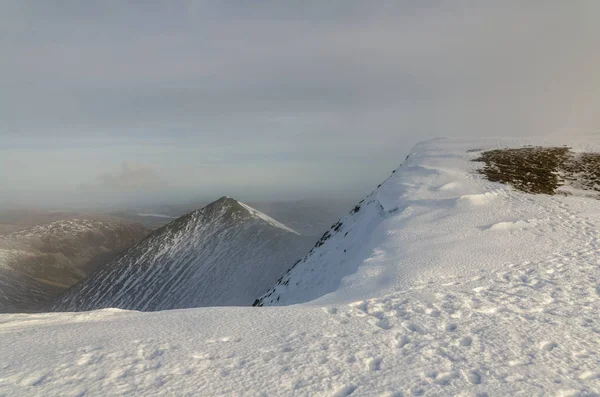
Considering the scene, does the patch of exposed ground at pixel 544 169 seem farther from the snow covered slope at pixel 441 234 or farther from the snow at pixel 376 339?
the snow at pixel 376 339

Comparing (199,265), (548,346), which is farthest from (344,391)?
(199,265)

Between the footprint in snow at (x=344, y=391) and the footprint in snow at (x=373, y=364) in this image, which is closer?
the footprint in snow at (x=344, y=391)

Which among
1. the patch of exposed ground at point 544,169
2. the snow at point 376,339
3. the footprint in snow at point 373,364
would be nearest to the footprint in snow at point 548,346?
the snow at point 376,339

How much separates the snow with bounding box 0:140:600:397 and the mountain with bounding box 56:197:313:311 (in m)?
64.9

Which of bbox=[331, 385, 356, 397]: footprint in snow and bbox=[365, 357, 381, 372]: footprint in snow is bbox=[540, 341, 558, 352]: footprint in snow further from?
bbox=[331, 385, 356, 397]: footprint in snow

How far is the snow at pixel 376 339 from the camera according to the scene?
5.13 meters

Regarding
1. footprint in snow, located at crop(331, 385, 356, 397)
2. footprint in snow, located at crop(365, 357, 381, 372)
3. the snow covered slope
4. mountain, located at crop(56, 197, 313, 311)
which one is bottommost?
mountain, located at crop(56, 197, 313, 311)

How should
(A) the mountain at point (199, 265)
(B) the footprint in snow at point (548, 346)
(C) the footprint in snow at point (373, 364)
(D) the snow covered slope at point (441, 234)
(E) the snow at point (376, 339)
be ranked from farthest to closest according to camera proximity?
(A) the mountain at point (199, 265), (D) the snow covered slope at point (441, 234), (B) the footprint in snow at point (548, 346), (C) the footprint in snow at point (373, 364), (E) the snow at point (376, 339)

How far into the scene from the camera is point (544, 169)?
24562 millimetres

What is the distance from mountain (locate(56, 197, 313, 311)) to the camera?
8225cm

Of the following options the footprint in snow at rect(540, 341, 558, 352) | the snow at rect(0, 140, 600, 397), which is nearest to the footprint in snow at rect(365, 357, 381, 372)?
the snow at rect(0, 140, 600, 397)

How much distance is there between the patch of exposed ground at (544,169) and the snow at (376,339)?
33.1ft

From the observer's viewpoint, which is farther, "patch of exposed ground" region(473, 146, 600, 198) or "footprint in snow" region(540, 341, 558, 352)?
"patch of exposed ground" region(473, 146, 600, 198)

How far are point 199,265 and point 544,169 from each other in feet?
288
